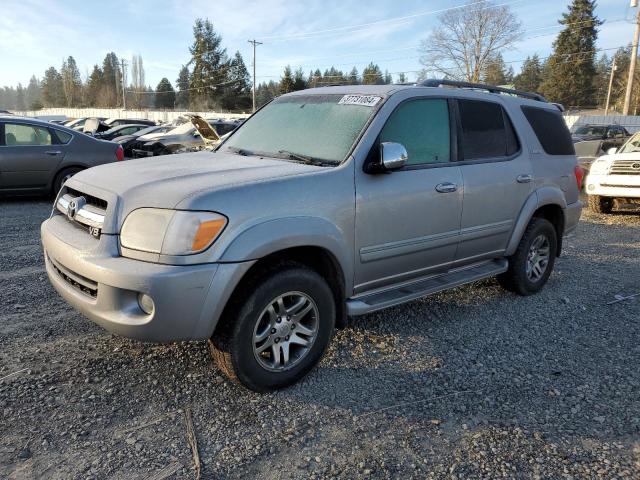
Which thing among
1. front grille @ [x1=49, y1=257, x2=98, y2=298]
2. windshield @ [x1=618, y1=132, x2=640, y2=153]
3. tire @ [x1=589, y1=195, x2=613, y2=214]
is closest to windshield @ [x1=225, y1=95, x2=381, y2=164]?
front grille @ [x1=49, y1=257, x2=98, y2=298]

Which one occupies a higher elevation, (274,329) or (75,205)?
(75,205)

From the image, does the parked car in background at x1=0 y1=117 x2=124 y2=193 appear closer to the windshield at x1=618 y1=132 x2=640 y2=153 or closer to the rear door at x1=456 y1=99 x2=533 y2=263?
the rear door at x1=456 y1=99 x2=533 y2=263

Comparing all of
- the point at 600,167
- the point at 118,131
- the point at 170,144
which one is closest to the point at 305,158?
the point at 600,167

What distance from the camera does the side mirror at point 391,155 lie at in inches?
131

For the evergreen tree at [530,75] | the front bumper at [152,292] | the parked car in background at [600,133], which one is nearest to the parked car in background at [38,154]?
the front bumper at [152,292]

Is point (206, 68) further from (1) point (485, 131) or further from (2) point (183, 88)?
(1) point (485, 131)

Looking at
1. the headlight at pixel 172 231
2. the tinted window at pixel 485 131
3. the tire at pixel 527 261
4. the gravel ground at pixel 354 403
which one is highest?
the tinted window at pixel 485 131

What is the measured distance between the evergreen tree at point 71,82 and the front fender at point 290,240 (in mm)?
114075

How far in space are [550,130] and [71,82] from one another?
117 metres

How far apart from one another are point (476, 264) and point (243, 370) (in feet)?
8.05

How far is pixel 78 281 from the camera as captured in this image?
2.93 m

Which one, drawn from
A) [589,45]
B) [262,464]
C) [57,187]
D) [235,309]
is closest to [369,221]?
[235,309]

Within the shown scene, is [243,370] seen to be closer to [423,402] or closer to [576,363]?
[423,402]

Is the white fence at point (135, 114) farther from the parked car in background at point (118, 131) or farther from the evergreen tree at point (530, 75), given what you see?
the evergreen tree at point (530, 75)
